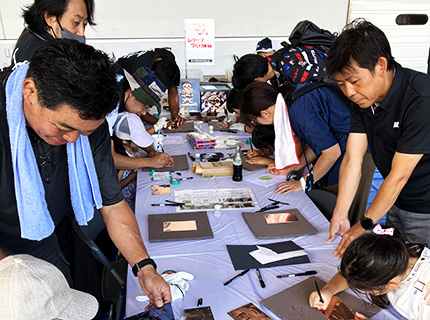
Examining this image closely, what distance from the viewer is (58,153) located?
1.26 meters

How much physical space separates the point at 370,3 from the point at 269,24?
61.5 inches

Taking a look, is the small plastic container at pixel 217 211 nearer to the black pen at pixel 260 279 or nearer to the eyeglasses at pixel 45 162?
the black pen at pixel 260 279

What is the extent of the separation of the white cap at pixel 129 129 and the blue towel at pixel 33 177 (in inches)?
42.4

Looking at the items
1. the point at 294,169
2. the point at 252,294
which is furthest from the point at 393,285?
the point at 294,169

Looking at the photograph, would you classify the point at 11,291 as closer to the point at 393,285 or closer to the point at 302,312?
the point at 302,312

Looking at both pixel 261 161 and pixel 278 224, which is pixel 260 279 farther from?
pixel 261 161

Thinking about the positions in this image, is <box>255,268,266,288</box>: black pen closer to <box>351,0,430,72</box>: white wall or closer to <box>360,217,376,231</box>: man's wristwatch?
<box>360,217,376,231</box>: man's wristwatch

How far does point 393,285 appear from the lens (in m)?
1.18

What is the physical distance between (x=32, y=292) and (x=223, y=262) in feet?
2.50

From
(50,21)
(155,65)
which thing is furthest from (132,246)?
(155,65)

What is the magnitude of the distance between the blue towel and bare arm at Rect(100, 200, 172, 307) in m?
0.08

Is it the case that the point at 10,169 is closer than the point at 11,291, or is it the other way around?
the point at 11,291

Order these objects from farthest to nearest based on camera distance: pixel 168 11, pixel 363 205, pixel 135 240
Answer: pixel 168 11 → pixel 363 205 → pixel 135 240

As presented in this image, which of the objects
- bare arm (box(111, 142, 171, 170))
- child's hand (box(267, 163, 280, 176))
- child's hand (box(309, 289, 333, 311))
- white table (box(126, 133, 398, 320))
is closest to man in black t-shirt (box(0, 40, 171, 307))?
white table (box(126, 133, 398, 320))
